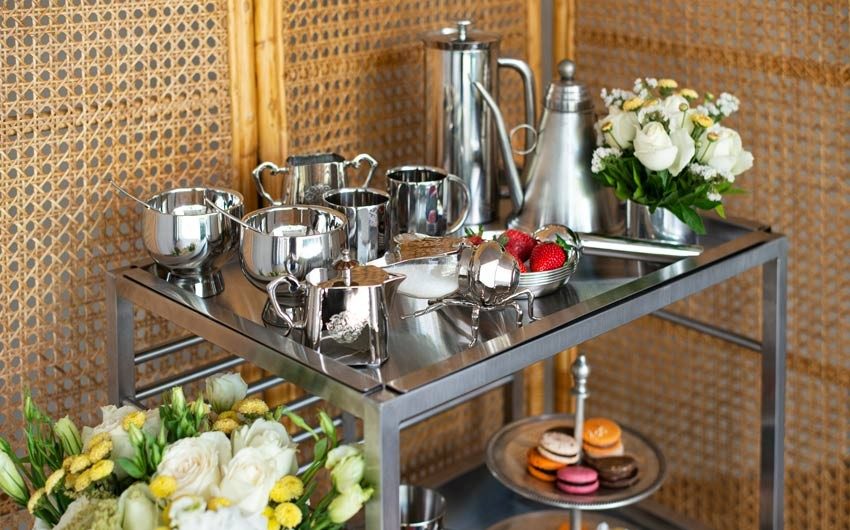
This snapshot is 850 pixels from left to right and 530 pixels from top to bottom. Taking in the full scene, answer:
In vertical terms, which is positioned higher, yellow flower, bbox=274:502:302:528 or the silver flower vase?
the silver flower vase

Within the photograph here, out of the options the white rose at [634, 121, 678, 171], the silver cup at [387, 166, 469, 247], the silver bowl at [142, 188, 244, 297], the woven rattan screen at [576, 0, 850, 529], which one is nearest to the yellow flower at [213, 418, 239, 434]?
the silver bowl at [142, 188, 244, 297]

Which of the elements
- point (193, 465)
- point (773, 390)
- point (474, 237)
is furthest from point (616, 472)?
point (193, 465)

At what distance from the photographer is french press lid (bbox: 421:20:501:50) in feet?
5.60

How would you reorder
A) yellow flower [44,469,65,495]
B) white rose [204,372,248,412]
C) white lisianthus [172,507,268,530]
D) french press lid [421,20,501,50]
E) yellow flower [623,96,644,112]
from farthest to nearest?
french press lid [421,20,501,50] < yellow flower [623,96,644,112] < white rose [204,372,248,412] < yellow flower [44,469,65,495] < white lisianthus [172,507,268,530]

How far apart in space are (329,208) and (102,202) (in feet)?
1.16

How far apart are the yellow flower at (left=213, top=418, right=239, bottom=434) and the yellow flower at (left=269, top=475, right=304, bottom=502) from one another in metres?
0.11

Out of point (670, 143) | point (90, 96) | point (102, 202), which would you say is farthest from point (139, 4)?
point (670, 143)

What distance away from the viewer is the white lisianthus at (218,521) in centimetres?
113

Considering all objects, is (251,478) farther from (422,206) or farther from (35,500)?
(422,206)

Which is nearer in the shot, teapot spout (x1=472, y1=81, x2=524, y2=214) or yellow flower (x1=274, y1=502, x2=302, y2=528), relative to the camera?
yellow flower (x1=274, y1=502, x2=302, y2=528)

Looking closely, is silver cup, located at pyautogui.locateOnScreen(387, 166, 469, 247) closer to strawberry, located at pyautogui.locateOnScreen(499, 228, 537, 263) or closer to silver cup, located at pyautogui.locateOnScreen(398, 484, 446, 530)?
strawberry, located at pyautogui.locateOnScreen(499, 228, 537, 263)

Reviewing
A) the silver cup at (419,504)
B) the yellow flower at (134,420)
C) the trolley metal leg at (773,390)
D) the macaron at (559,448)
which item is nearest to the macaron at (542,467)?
the macaron at (559,448)

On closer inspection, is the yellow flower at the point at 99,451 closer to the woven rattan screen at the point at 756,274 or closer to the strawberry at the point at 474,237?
the strawberry at the point at 474,237

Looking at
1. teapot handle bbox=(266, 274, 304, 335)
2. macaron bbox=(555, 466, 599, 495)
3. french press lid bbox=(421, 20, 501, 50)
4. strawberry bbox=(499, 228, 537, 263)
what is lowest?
macaron bbox=(555, 466, 599, 495)
